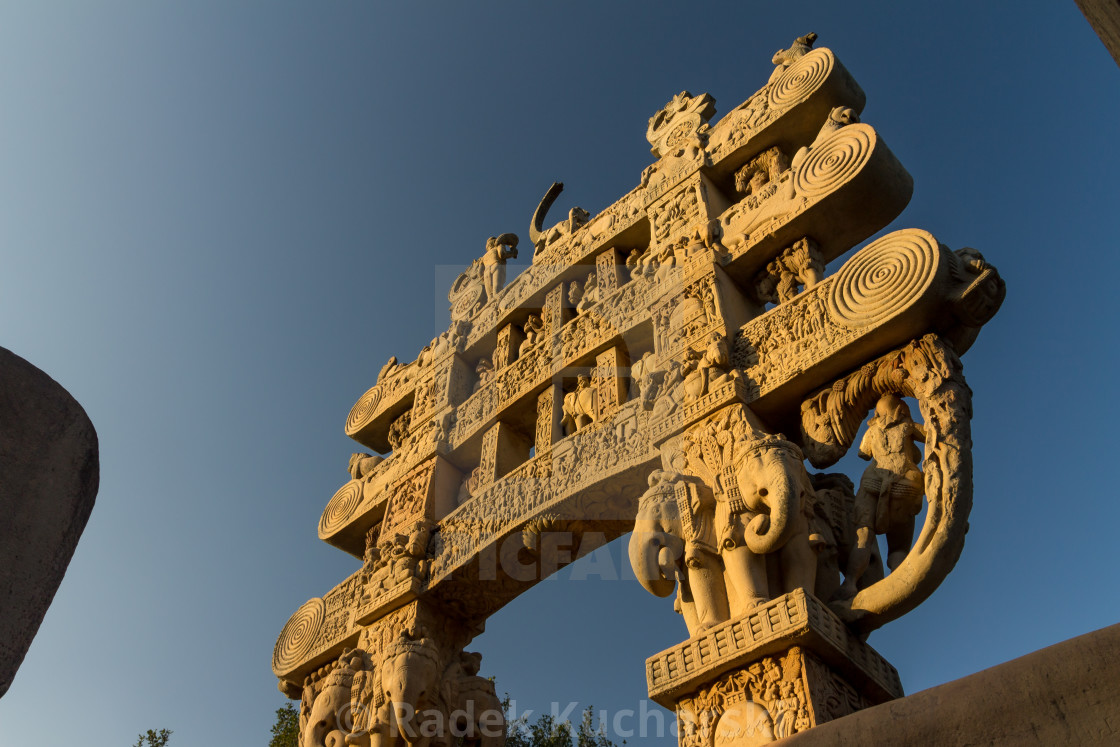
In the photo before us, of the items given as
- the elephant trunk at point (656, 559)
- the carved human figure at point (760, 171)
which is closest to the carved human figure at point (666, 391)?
the elephant trunk at point (656, 559)

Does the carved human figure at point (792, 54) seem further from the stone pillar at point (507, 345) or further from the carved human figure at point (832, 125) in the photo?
the stone pillar at point (507, 345)

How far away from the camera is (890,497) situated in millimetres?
5188

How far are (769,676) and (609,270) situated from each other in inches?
182

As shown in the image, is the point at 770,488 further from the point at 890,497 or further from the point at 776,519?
the point at 890,497

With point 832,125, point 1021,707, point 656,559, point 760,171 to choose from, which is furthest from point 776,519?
point 760,171

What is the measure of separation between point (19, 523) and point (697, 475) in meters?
4.41

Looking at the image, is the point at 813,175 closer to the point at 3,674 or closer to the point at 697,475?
the point at 697,475

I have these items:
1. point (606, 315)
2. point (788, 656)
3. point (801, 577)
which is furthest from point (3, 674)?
point (606, 315)

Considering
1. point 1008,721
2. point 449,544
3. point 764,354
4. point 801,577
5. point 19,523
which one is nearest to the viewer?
point 1008,721

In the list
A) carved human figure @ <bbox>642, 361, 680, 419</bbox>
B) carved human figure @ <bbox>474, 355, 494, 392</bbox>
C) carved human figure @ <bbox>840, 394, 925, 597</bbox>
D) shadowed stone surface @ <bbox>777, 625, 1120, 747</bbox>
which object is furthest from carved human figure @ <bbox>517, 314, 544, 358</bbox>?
shadowed stone surface @ <bbox>777, 625, 1120, 747</bbox>

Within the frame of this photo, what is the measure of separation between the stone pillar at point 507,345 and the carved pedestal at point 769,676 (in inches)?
171

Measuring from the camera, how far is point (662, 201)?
8.28 meters

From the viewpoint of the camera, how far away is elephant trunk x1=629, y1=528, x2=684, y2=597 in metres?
5.35

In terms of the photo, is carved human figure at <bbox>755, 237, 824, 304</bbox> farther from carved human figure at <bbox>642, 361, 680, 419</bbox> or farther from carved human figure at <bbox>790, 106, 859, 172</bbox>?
carved human figure at <bbox>642, 361, 680, 419</bbox>
